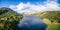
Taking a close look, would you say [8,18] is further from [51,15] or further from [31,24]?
[51,15]

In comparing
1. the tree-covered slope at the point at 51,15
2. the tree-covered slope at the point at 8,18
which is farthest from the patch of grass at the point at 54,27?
the tree-covered slope at the point at 8,18

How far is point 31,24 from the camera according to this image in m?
1.28

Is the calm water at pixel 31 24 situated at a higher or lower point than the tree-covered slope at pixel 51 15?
lower

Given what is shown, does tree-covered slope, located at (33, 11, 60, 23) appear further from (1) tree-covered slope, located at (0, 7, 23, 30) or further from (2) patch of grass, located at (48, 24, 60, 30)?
(1) tree-covered slope, located at (0, 7, 23, 30)

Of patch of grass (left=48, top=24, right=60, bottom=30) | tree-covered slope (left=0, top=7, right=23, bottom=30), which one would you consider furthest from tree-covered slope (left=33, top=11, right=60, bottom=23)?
tree-covered slope (left=0, top=7, right=23, bottom=30)

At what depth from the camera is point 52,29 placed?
1239 millimetres

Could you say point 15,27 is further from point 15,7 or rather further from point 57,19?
point 57,19

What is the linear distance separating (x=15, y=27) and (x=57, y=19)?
47 centimetres

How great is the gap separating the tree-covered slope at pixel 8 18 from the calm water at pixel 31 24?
55 millimetres

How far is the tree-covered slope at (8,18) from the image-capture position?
49.4 inches

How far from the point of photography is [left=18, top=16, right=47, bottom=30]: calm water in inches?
50.3

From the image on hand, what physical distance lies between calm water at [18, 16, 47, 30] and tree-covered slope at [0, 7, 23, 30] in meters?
0.05

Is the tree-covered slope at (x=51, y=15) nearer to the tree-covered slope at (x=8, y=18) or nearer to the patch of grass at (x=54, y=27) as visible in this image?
the patch of grass at (x=54, y=27)

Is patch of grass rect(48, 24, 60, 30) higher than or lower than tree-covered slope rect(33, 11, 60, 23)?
lower
